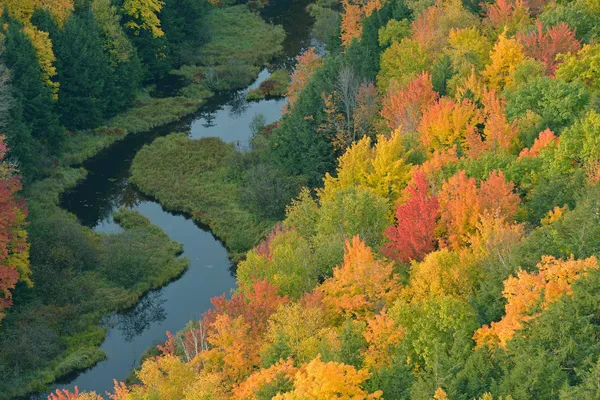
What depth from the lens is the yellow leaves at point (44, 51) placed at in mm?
84625

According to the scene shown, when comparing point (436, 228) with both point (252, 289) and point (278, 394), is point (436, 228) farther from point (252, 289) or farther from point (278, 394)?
point (278, 394)

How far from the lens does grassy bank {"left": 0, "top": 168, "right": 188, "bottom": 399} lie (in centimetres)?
5606

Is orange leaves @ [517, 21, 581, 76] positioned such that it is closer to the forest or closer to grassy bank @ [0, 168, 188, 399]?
the forest

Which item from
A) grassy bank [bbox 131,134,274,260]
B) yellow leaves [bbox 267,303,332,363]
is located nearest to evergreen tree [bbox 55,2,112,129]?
grassy bank [bbox 131,134,274,260]

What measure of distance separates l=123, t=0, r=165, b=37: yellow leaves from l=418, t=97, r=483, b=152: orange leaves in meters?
50.0

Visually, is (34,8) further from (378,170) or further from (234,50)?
(378,170)

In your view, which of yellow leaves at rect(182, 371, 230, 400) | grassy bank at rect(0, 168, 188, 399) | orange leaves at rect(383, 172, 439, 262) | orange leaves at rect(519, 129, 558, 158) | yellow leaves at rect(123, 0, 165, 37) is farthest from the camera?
yellow leaves at rect(123, 0, 165, 37)

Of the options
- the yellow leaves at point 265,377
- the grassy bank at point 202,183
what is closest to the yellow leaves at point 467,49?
the grassy bank at point 202,183

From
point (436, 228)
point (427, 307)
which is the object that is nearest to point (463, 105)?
point (436, 228)

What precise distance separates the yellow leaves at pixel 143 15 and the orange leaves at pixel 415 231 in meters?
60.9

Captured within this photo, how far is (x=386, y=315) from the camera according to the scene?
136ft

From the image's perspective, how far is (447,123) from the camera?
64.2 m

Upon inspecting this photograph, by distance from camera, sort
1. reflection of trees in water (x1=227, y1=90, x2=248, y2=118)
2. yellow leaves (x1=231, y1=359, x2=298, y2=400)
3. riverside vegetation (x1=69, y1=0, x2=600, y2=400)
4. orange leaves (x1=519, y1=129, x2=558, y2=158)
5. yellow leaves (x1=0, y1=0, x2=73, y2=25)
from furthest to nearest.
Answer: reflection of trees in water (x1=227, y1=90, x2=248, y2=118)
yellow leaves (x1=0, y1=0, x2=73, y2=25)
orange leaves (x1=519, y1=129, x2=558, y2=158)
yellow leaves (x1=231, y1=359, x2=298, y2=400)
riverside vegetation (x1=69, y1=0, x2=600, y2=400)

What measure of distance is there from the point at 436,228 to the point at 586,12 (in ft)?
113
